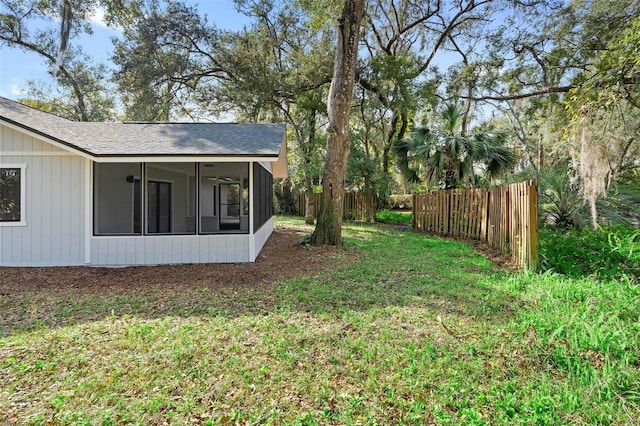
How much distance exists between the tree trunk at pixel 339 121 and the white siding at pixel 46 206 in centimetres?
547

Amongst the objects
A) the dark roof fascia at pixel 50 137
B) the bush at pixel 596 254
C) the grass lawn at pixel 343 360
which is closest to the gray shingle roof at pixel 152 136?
the dark roof fascia at pixel 50 137

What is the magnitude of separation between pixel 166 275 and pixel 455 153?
960cm

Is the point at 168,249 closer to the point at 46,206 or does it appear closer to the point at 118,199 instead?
the point at 46,206

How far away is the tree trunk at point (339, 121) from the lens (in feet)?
29.1

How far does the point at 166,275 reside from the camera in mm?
6645

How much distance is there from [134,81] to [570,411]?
16.8 m

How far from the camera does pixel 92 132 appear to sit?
8672 mm

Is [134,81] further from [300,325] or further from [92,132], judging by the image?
[300,325]

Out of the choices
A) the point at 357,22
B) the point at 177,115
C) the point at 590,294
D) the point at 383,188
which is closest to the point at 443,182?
the point at 383,188

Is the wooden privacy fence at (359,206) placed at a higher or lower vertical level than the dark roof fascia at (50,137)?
lower

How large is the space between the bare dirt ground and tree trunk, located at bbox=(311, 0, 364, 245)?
4.21 feet

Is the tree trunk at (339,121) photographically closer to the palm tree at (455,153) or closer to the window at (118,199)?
the palm tree at (455,153)

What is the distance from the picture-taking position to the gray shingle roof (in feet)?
23.5

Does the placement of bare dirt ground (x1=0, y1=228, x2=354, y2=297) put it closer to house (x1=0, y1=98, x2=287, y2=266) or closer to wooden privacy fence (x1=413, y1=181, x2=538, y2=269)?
house (x1=0, y1=98, x2=287, y2=266)
